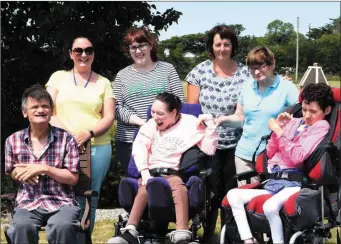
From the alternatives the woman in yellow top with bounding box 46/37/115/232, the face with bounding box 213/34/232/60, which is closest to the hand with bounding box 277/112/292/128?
the face with bounding box 213/34/232/60

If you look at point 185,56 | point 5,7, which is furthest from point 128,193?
point 185,56

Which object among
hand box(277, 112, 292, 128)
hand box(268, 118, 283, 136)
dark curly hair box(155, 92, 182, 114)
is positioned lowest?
hand box(268, 118, 283, 136)

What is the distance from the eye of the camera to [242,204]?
4.58 metres

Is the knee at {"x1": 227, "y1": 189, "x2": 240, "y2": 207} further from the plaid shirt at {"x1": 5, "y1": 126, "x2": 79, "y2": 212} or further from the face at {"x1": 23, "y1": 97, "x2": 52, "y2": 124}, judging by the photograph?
the face at {"x1": 23, "y1": 97, "x2": 52, "y2": 124}

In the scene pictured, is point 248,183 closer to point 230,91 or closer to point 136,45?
point 230,91

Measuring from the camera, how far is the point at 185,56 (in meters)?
12.0

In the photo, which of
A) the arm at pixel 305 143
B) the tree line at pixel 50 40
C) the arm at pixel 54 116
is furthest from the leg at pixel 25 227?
the tree line at pixel 50 40

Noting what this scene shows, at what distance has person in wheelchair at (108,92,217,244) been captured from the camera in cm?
502

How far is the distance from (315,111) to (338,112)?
174 mm

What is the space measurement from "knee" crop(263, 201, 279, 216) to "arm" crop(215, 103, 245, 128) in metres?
1.05

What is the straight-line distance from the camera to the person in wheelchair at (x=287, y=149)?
446cm

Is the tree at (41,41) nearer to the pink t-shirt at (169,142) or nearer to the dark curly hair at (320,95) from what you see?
the pink t-shirt at (169,142)

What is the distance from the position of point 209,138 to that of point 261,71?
69cm

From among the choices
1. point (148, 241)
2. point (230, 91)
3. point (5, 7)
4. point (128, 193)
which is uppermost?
point (5, 7)
